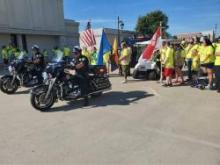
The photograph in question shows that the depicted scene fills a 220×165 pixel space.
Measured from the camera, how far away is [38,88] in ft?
26.4

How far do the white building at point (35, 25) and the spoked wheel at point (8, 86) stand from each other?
55.6 feet

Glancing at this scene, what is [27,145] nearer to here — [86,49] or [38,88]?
[38,88]

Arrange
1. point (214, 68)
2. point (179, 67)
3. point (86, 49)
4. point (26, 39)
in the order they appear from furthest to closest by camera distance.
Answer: point (26, 39) < point (86, 49) < point (179, 67) < point (214, 68)

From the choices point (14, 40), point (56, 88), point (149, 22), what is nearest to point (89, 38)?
point (56, 88)

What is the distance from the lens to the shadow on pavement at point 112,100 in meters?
8.43

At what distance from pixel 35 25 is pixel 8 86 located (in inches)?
854

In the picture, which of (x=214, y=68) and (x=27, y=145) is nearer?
(x=27, y=145)

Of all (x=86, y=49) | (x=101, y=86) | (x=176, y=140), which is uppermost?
(x=86, y=49)

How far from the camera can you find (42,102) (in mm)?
8047

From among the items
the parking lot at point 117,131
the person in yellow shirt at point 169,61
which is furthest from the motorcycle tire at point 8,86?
the person in yellow shirt at point 169,61

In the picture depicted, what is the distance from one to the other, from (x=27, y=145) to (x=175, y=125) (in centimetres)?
308

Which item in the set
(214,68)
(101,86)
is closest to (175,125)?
(101,86)

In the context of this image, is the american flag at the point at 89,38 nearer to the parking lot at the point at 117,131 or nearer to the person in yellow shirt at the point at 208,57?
the parking lot at the point at 117,131

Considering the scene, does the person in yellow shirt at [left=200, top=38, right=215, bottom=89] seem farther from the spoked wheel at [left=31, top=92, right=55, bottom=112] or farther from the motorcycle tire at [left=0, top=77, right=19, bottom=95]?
the motorcycle tire at [left=0, top=77, right=19, bottom=95]
